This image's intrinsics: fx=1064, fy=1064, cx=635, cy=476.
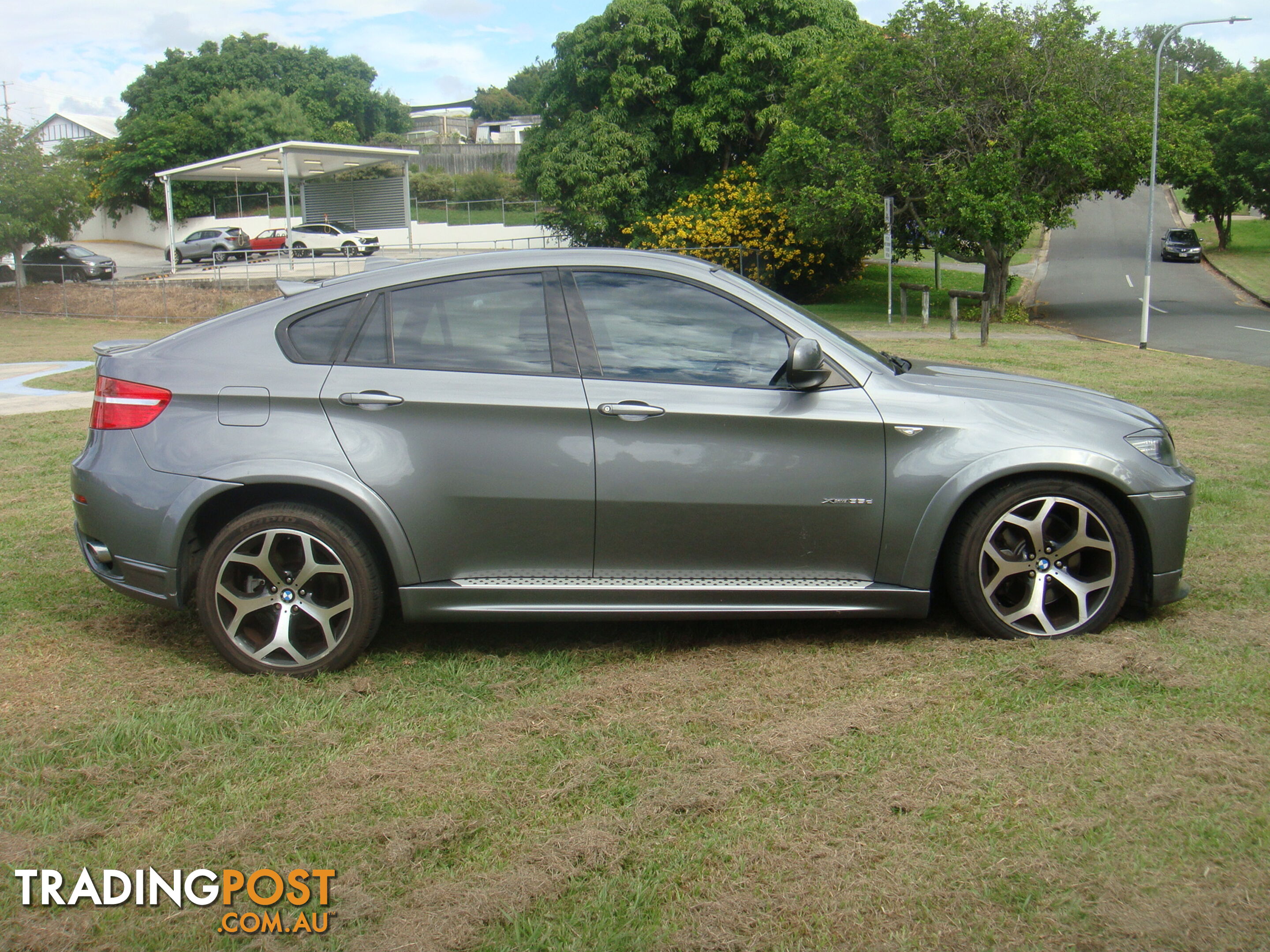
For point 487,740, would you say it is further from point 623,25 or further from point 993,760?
point 623,25

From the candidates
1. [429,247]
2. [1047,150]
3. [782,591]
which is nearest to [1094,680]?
[782,591]

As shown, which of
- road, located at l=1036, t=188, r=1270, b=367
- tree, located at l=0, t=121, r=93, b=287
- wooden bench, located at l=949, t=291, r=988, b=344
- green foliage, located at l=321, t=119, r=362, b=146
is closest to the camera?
wooden bench, located at l=949, t=291, r=988, b=344

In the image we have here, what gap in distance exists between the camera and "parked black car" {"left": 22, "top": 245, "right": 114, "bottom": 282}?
40.5 meters

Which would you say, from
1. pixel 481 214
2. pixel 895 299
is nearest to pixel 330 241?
pixel 481 214

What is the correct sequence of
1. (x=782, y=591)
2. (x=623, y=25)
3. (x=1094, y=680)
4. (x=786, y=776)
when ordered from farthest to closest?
(x=623, y=25), (x=782, y=591), (x=1094, y=680), (x=786, y=776)

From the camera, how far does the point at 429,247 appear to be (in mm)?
44062

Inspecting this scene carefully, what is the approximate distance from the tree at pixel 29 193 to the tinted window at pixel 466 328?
3687 centimetres

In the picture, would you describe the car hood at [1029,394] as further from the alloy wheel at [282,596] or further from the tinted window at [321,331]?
the alloy wheel at [282,596]

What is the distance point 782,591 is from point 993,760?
1.11 m

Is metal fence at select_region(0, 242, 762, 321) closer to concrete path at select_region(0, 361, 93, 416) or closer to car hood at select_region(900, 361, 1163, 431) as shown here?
concrete path at select_region(0, 361, 93, 416)

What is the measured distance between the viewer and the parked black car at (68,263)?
133 ft

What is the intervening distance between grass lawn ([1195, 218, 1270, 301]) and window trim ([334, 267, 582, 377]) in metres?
38.2

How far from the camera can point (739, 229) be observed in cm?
3425
